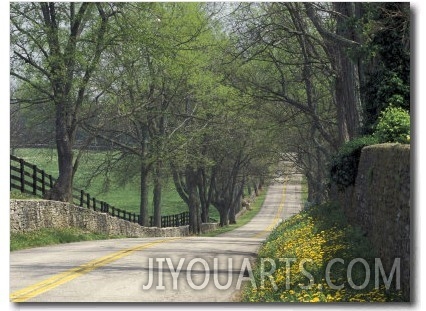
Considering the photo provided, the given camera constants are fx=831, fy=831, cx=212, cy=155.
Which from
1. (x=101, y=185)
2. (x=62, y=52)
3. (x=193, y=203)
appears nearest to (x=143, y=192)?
(x=193, y=203)

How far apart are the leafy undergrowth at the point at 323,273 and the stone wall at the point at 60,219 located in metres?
10.2

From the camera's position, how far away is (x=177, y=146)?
4619 centimetres

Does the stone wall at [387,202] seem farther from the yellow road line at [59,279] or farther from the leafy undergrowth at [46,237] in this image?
the leafy undergrowth at [46,237]

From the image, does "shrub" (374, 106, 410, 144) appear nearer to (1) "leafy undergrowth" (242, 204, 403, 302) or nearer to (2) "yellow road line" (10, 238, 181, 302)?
(1) "leafy undergrowth" (242, 204, 403, 302)

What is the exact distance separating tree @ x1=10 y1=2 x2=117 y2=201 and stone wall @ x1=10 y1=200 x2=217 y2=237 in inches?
60.6

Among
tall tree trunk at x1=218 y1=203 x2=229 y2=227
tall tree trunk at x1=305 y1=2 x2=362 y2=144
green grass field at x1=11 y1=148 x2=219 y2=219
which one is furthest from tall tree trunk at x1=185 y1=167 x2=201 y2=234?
tall tree trunk at x1=305 y1=2 x2=362 y2=144

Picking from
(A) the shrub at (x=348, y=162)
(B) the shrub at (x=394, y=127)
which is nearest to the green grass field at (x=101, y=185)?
(A) the shrub at (x=348, y=162)

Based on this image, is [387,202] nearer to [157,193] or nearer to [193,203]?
[157,193]

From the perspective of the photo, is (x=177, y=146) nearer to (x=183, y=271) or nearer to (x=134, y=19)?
(x=134, y=19)

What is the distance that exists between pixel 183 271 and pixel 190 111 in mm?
35507

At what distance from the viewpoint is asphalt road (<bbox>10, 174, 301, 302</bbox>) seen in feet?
45.8

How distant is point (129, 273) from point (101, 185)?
161 ft
